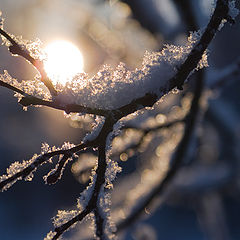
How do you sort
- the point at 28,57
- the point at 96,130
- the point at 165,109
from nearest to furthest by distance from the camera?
1. the point at 28,57
2. the point at 96,130
3. the point at 165,109

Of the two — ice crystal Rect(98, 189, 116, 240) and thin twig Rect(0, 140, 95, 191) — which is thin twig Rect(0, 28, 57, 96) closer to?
thin twig Rect(0, 140, 95, 191)

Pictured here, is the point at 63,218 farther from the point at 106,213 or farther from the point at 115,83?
the point at 115,83

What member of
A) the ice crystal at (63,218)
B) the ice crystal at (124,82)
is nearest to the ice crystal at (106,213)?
the ice crystal at (63,218)

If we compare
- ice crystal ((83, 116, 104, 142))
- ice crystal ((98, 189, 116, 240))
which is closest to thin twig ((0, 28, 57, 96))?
ice crystal ((83, 116, 104, 142))

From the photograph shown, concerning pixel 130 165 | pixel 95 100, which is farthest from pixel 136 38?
pixel 130 165

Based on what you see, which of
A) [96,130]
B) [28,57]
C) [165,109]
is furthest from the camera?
[165,109]

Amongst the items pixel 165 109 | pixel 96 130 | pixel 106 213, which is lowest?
pixel 106 213

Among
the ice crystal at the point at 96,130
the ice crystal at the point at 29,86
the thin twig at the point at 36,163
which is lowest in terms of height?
the thin twig at the point at 36,163

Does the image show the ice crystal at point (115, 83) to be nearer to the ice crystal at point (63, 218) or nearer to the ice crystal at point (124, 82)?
the ice crystal at point (124, 82)

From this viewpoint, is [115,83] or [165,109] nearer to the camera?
[115,83]

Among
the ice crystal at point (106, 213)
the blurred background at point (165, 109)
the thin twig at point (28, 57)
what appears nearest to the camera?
the thin twig at point (28, 57)

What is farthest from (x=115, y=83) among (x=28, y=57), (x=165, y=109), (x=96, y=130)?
(x=165, y=109)

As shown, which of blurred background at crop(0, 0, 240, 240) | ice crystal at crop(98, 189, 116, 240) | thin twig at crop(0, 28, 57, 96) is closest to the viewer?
thin twig at crop(0, 28, 57, 96)
